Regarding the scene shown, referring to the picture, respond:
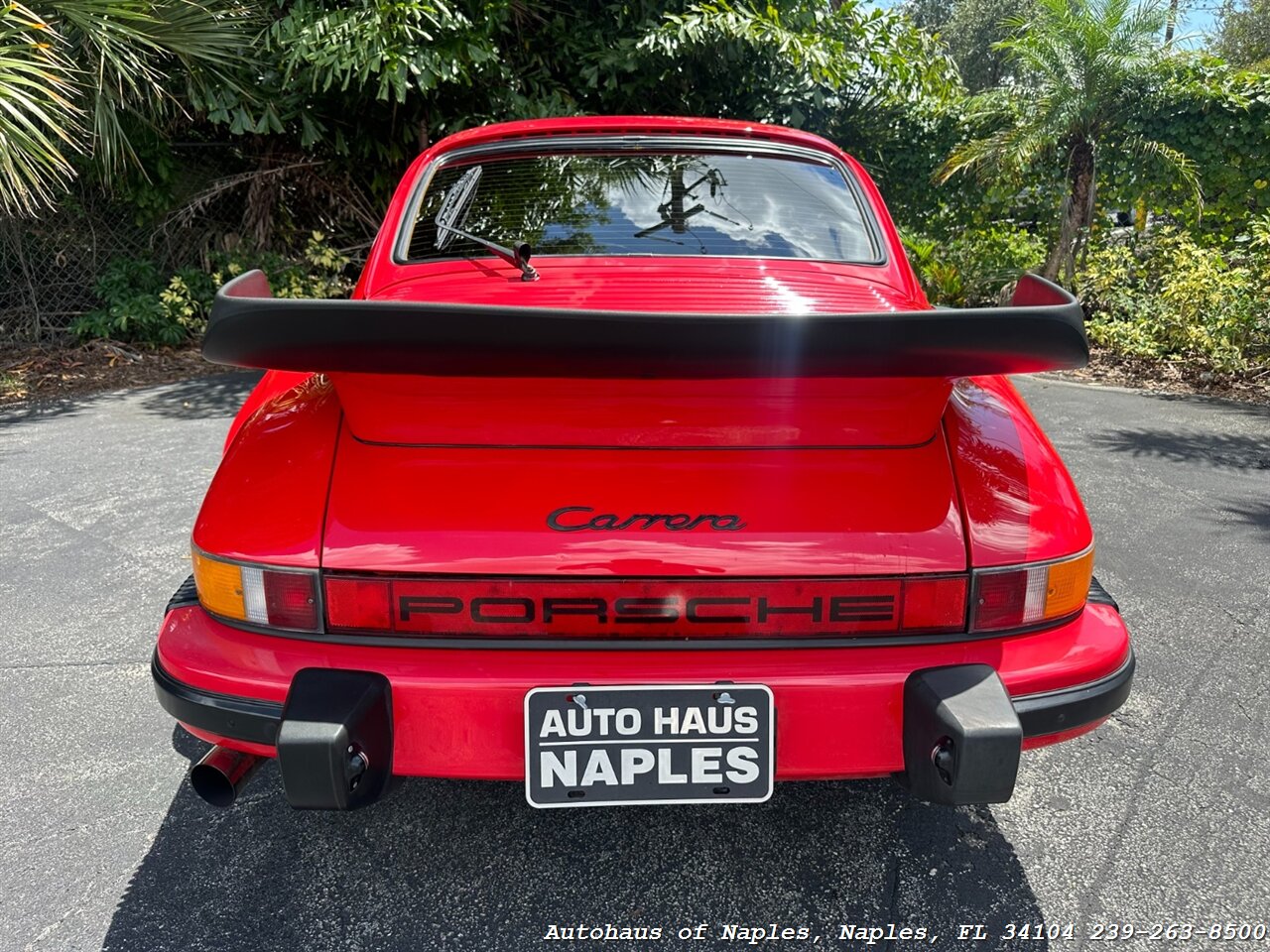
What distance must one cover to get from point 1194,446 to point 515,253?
4948 millimetres

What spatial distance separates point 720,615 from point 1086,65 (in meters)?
9.39

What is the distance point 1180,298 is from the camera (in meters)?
7.44

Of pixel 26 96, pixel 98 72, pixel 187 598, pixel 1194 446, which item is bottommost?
pixel 1194 446

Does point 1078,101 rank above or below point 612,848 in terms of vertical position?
above

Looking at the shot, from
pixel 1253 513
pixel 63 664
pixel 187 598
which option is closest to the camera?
pixel 187 598

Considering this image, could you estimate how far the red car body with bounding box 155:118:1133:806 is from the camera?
5.00ft

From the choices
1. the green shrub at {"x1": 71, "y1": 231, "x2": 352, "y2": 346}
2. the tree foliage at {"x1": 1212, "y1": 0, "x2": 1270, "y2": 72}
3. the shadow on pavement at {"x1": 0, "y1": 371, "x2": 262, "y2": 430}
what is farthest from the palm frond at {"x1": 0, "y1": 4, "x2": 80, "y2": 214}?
the tree foliage at {"x1": 1212, "y1": 0, "x2": 1270, "y2": 72}

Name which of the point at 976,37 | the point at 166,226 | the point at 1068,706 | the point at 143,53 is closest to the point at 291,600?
the point at 1068,706

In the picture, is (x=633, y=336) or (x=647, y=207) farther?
(x=647, y=207)

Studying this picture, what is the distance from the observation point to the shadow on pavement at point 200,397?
6.35 m

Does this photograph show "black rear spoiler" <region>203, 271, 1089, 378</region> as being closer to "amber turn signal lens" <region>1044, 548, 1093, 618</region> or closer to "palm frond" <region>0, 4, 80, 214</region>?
"amber turn signal lens" <region>1044, 548, 1093, 618</region>

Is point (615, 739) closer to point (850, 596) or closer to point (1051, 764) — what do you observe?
point (850, 596)

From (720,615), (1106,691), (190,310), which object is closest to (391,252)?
(720,615)

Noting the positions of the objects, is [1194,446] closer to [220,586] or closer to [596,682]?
[596,682]
